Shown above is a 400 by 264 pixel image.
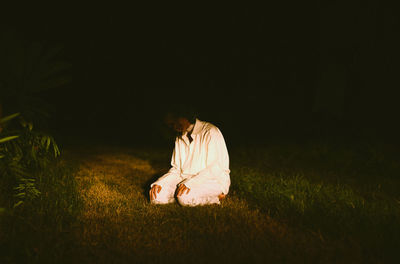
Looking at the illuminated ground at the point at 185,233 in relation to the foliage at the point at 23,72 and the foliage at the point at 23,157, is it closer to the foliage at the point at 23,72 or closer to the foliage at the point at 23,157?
the foliage at the point at 23,157

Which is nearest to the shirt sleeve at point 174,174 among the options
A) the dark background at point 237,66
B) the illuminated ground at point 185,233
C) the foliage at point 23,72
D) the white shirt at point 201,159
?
the white shirt at point 201,159

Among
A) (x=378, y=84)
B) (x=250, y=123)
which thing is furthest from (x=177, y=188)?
(x=378, y=84)

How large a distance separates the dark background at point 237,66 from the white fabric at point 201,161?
467cm

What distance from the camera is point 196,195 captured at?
3.91 metres

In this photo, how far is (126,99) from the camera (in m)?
15.8

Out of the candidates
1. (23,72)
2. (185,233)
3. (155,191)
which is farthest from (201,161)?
(23,72)

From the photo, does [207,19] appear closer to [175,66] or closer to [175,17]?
[175,17]

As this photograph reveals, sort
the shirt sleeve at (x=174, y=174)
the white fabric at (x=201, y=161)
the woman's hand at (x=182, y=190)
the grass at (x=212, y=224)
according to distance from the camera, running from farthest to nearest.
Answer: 1. the shirt sleeve at (x=174, y=174)
2. the white fabric at (x=201, y=161)
3. the woman's hand at (x=182, y=190)
4. the grass at (x=212, y=224)

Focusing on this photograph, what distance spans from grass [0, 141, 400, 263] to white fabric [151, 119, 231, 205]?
1.04ft

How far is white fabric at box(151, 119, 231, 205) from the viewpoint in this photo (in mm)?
4020

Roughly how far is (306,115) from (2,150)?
9490 millimetres

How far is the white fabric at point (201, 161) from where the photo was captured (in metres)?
4.02

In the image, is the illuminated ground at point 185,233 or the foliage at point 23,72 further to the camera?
the foliage at point 23,72

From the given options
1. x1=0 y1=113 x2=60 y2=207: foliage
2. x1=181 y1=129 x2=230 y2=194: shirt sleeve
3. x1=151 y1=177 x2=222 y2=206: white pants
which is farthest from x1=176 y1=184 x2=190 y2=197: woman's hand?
x1=0 y1=113 x2=60 y2=207: foliage
